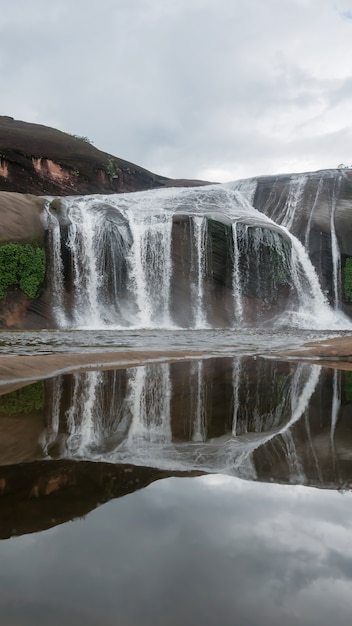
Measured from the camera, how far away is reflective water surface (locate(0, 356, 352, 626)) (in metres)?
2.04

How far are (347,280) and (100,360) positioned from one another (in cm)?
2122

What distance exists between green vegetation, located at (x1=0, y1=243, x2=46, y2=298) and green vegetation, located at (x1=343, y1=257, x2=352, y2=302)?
15.8 meters

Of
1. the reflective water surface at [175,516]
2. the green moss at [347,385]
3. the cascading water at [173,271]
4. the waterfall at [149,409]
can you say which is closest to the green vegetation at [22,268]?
the cascading water at [173,271]

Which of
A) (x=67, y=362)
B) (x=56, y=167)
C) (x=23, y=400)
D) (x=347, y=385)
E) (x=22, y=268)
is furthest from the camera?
(x=56, y=167)

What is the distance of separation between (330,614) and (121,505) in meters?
1.33

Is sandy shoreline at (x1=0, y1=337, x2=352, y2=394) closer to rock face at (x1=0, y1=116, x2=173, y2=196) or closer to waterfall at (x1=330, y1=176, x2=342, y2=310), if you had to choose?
waterfall at (x1=330, y1=176, x2=342, y2=310)

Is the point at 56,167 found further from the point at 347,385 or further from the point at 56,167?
the point at 347,385

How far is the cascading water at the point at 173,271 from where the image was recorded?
24.3 m

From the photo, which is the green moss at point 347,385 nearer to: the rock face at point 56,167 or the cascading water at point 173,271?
the cascading water at point 173,271

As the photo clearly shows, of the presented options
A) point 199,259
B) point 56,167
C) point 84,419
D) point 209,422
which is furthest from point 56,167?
point 209,422

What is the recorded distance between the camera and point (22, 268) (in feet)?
77.0

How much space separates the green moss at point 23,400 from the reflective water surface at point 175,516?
64 millimetres

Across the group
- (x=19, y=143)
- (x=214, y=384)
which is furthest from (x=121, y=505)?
(x=19, y=143)

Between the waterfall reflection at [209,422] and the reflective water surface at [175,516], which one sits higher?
the reflective water surface at [175,516]
